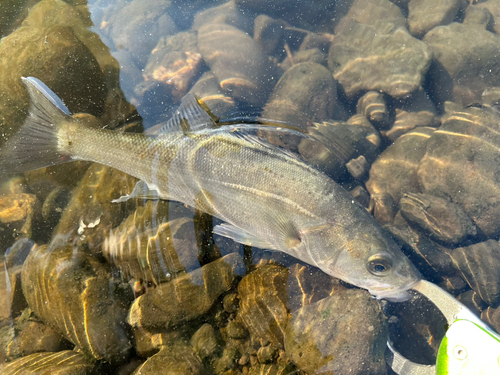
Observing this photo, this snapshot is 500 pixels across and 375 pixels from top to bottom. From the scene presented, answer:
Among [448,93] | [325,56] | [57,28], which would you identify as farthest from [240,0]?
[448,93]

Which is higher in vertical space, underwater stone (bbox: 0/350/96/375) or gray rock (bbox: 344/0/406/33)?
gray rock (bbox: 344/0/406/33)

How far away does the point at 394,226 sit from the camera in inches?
146

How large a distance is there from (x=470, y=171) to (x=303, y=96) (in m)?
2.65

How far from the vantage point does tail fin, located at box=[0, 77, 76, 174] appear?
2.93m

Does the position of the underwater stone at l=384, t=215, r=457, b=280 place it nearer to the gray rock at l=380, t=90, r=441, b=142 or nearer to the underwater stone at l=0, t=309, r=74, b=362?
the gray rock at l=380, t=90, r=441, b=142

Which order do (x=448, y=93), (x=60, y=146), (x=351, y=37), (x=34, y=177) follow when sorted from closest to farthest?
(x=60, y=146) → (x=34, y=177) → (x=448, y=93) → (x=351, y=37)

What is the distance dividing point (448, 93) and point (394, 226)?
10.0ft

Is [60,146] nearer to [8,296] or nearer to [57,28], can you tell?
[8,296]

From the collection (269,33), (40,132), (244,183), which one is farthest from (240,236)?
(269,33)

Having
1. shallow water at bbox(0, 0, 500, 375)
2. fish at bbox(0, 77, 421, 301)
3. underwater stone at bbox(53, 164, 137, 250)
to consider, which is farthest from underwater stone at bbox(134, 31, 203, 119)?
fish at bbox(0, 77, 421, 301)

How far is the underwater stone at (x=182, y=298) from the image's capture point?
270 centimetres

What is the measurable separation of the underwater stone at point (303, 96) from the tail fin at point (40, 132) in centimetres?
265

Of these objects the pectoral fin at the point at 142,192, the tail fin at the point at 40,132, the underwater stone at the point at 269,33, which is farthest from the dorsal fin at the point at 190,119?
the underwater stone at the point at 269,33

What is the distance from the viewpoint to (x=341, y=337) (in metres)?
2.55
